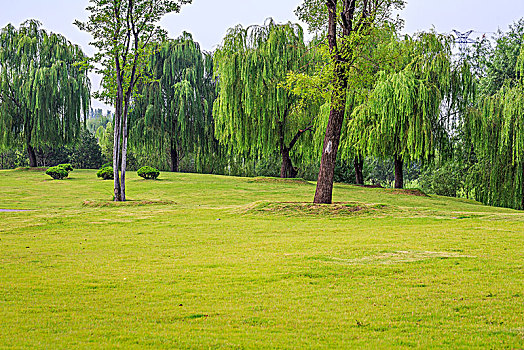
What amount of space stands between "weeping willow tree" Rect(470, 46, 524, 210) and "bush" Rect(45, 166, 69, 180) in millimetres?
25044

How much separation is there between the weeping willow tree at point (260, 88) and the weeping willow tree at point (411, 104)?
4839mm

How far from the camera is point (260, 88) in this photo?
2902 cm

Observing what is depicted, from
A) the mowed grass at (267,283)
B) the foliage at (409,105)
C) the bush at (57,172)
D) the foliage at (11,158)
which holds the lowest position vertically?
the mowed grass at (267,283)

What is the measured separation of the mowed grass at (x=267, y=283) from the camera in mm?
4426

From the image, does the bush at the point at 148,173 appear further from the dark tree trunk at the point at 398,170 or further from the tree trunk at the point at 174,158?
the dark tree trunk at the point at 398,170

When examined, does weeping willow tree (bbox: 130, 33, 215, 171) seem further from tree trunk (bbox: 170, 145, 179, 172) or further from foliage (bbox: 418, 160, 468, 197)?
foliage (bbox: 418, 160, 468, 197)

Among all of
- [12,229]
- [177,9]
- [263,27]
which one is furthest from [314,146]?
[12,229]

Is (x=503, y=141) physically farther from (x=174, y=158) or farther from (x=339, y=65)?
(x=174, y=158)

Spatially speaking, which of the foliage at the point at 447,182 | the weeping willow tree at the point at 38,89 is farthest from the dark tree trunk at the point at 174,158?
the foliage at the point at 447,182

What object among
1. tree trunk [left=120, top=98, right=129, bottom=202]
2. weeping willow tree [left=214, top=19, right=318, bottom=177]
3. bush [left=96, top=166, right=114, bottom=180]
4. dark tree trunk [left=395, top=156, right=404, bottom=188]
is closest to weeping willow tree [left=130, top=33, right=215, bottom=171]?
bush [left=96, top=166, right=114, bottom=180]

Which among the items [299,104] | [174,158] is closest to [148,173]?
[174,158]

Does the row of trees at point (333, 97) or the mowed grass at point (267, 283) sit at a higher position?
the row of trees at point (333, 97)

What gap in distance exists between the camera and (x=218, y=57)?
30.1m

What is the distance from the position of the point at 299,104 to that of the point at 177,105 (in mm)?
20853
